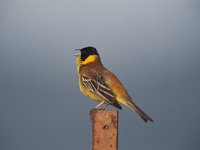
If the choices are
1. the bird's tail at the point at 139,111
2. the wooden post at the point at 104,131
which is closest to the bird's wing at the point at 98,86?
the bird's tail at the point at 139,111

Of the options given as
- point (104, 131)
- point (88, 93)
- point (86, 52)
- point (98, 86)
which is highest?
point (86, 52)

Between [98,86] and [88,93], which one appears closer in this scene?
[98,86]

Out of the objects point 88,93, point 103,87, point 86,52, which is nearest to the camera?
point 103,87

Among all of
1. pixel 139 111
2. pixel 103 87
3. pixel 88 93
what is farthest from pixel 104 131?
pixel 88 93

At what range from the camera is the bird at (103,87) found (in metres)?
6.66

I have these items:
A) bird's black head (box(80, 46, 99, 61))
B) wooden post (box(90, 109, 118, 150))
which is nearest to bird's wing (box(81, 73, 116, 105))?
bird's black head (box(80, 46, 99, 61))

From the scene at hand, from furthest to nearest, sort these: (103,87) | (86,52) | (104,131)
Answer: (86,52)
(103,87)
(104,131)

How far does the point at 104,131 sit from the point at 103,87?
241cm

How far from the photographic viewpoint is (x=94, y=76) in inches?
282

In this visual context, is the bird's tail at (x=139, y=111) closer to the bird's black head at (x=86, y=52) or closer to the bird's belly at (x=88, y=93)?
the bird's belly at (x=88, y=93)

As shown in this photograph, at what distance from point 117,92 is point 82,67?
1.11 m

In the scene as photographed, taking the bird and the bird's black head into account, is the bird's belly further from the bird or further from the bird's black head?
the bird's black head

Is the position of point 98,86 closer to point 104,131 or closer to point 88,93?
point 88,93

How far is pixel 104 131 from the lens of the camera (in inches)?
178
